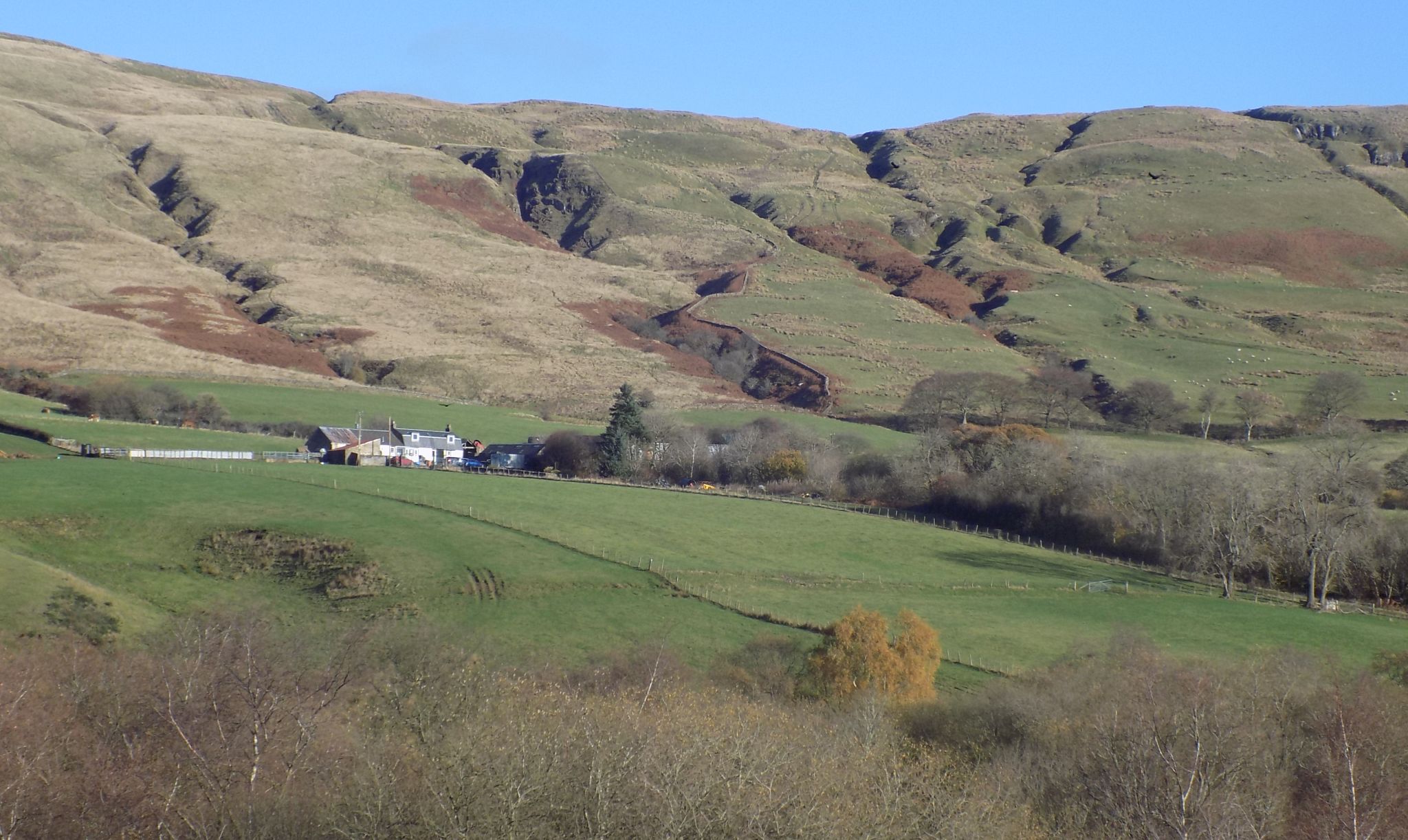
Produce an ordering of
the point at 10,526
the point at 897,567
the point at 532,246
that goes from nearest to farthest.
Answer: the point at 10,526 < the point at 897,567 < the point at 532,246

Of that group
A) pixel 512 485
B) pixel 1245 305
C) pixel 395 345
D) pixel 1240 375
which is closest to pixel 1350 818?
pixel 512 485

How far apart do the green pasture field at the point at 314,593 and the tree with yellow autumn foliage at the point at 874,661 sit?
4.67 m

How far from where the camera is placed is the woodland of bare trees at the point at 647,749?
53.9 feet

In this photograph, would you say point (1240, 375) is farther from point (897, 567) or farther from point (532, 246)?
point (532, 246)

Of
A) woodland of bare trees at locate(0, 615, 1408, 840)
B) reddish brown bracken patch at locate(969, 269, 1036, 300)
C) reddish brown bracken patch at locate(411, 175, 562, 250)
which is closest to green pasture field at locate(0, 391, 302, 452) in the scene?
woodland of bare trees at locate(0, 615, 1408, 840)

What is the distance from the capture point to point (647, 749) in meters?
17.6

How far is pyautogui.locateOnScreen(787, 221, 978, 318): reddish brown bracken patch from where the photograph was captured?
158500mm

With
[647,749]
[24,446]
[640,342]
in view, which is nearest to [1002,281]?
[640,342]

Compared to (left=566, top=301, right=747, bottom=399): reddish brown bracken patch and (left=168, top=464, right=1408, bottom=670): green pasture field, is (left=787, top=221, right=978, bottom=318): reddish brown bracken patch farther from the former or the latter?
(left=168, top=464, right=1408, bottom=670): green pasture field

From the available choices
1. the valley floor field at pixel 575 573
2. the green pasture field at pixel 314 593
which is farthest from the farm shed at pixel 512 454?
the green pasture field at pixel 314 593

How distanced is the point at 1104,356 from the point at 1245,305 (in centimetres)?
3960

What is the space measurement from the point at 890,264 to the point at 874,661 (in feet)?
486

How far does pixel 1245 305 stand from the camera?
15188 cm

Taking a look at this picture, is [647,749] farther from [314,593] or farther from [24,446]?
[24,446]
